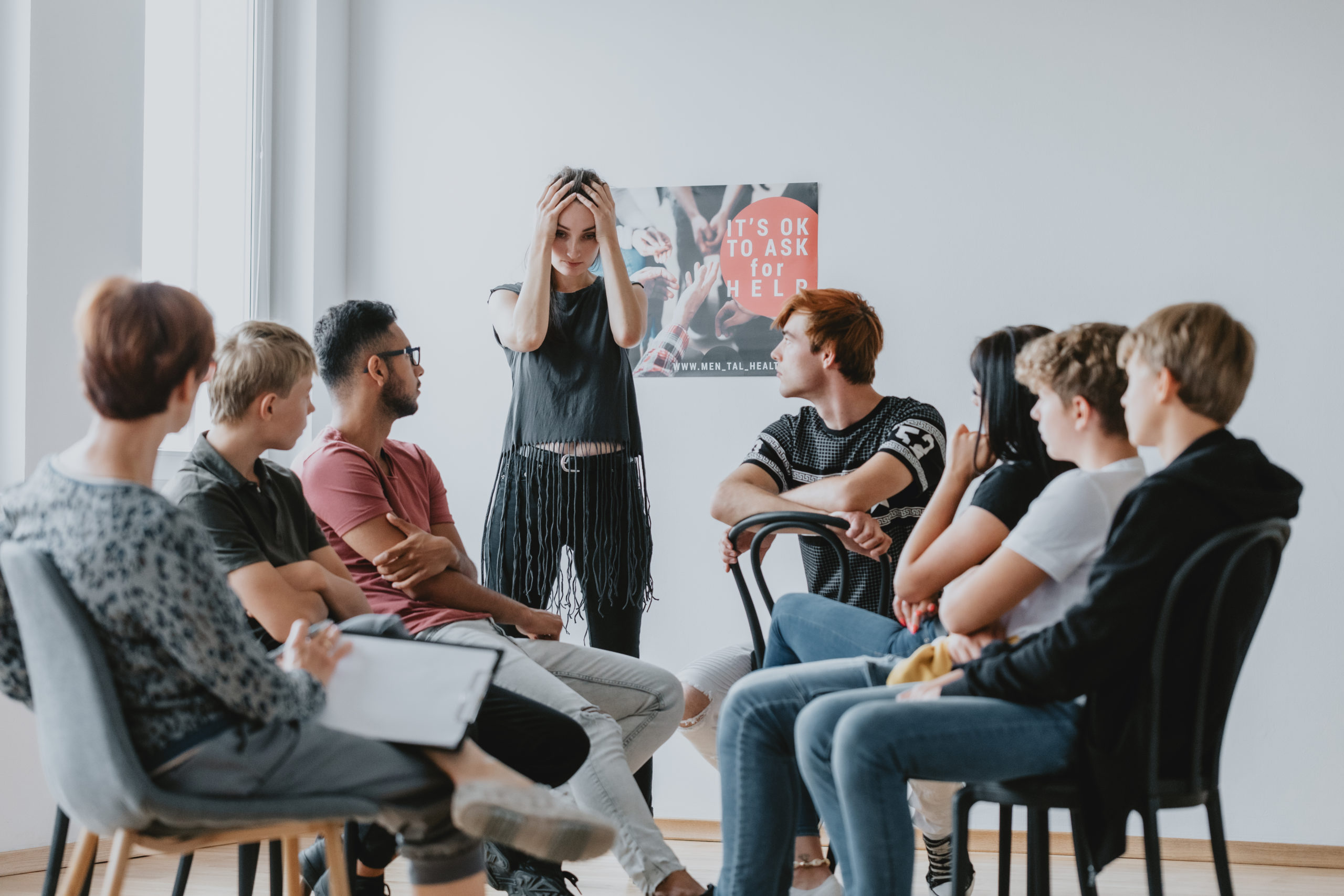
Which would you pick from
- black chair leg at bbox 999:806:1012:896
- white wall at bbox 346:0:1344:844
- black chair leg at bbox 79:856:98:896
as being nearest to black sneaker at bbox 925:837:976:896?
black chair leg at bbox 999:806:1012:896

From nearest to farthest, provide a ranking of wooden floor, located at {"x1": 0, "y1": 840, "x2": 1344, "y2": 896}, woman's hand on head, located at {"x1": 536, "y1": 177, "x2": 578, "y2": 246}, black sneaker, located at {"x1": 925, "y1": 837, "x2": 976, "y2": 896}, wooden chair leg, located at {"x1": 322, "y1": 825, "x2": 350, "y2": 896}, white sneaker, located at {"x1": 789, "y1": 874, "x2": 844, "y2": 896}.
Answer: wooden chair leg, located at {"x1": 322, "y1": 825, "x2": 350, "y2": 896}, white sneaker, located at {"x1": 789, "y1": 874, "x2": 844, "y2": 896}, black sneaker, located at {"x1": 925, "y1": 837, "x2": 976, "y2": 896}, woman's hand on head, located at {"x1": 536, "y1": 177, "x2": 578, "y2": 246}, wooden floor, located at {"x1": 0, "y1": 840, "x2": 1344, "y2": 896}

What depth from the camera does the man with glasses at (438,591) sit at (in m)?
1.89

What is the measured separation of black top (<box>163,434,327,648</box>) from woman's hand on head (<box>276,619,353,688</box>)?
29 cm

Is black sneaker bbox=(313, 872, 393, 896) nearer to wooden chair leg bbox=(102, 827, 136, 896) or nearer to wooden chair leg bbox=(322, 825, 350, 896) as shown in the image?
wooden chair leg bbox=(322, 825, 350, 896)

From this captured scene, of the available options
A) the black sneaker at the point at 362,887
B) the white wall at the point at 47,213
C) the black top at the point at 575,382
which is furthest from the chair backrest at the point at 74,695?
the white wall at the point at 47,213

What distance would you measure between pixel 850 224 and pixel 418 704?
88.6 inches

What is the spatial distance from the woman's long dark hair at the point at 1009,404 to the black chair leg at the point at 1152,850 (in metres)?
0.54

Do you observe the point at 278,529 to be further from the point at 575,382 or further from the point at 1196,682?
the point at 1196,682

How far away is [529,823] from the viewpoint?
123 cm

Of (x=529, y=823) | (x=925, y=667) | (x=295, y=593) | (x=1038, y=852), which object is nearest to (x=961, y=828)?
(x=1038, y=852)

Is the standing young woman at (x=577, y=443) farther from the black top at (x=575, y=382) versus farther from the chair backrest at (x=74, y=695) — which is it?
the chair backrest at (x=74, y=695)

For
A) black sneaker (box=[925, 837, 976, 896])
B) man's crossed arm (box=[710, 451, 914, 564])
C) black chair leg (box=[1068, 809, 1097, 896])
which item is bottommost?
black sneaker (box=[925, 837, 976, 896])

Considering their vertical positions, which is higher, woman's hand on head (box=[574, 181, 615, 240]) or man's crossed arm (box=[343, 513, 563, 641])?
woman's hand on head (box=[574, 181, 615, 240])

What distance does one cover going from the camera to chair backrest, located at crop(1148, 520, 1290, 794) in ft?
4.26
